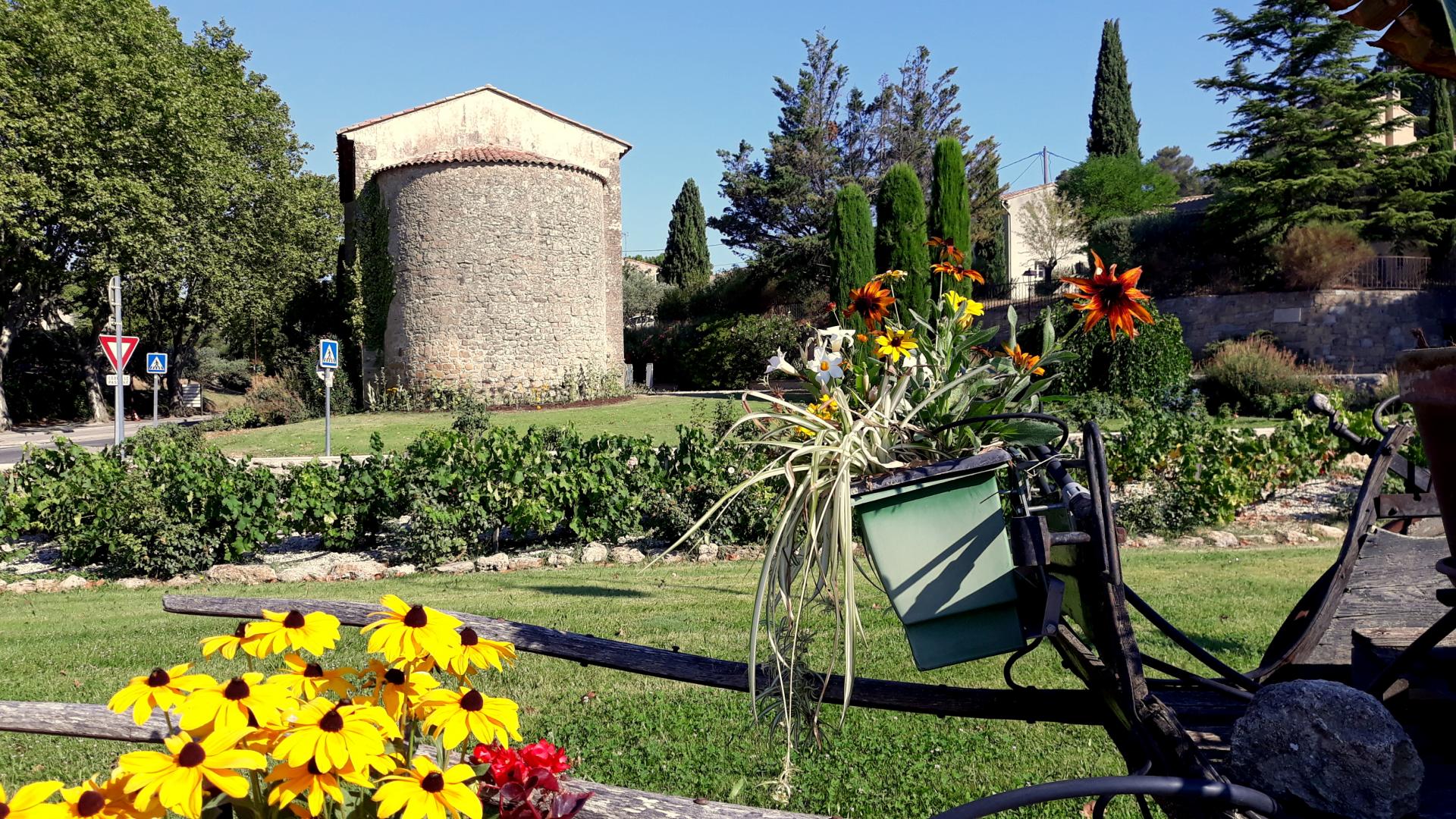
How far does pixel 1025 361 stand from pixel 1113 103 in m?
41.0

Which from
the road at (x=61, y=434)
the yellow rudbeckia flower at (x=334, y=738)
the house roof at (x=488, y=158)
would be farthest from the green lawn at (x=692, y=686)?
the house roof at (x=488, y=158)

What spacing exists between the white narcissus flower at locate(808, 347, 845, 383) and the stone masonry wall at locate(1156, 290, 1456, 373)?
84.9 ft

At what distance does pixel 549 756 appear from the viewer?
1.52 metres

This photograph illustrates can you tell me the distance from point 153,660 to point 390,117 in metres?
23.3

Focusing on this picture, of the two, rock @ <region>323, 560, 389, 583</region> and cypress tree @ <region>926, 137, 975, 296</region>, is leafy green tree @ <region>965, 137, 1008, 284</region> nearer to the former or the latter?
cypress tree @ <region>926, 137, 975, 296</region>

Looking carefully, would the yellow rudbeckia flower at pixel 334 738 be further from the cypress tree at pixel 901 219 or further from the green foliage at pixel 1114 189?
the green foliage at pixel 1114 189

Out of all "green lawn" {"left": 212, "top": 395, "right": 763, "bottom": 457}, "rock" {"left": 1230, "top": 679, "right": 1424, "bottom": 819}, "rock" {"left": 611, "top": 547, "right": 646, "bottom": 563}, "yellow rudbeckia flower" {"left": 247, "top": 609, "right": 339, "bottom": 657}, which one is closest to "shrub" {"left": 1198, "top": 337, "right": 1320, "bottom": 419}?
"green lawn" {"left": 212, "top": 395, "right": 763, "bottom": 457}

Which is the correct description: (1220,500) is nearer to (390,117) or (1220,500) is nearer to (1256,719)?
(1256,719)

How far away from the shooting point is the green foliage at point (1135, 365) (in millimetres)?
17281

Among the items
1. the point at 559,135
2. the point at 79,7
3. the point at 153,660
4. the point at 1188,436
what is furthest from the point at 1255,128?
the point at 79,7

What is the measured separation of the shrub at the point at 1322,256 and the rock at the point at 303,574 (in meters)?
25.0

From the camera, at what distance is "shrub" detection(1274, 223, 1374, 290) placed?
23641 mm

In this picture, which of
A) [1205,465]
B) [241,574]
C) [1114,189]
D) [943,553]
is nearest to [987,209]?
[1114,189]

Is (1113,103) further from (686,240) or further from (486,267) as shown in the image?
(486,267)
